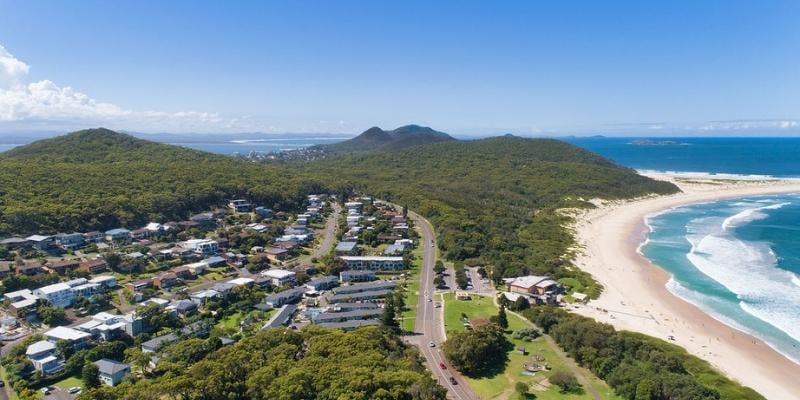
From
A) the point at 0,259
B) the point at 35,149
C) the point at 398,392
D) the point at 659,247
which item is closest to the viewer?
the point at 398,392

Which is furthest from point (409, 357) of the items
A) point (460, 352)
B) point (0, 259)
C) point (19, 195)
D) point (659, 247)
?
point (19, 195)

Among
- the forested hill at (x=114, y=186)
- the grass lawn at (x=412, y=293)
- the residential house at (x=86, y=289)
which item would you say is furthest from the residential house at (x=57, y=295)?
the grass lawn at (x=412, y=293)

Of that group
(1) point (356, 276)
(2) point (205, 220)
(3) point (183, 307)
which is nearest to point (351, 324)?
(1) point (356, 276)

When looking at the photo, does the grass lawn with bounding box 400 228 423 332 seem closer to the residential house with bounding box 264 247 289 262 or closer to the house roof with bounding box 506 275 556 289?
the house roof with bounding box 506 275 556 289

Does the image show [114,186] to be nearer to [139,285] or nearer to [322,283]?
[139,285]

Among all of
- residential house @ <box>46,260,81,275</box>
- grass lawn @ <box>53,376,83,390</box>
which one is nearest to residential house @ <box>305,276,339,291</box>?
grass lawn @ <box>53,376,83,390</box>

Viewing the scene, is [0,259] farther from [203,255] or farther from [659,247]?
[659,247]

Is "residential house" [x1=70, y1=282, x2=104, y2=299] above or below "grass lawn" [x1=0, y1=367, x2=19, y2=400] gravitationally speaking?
above
